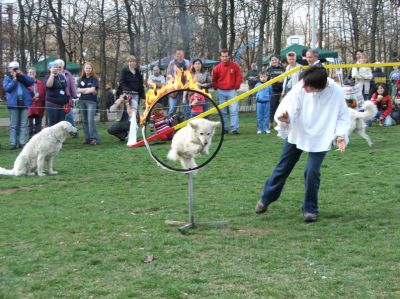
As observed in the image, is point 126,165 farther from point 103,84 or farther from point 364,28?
point 364,28

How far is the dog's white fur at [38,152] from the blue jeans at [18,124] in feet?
12.7

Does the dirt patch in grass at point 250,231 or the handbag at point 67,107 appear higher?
the handbag at point 67,107

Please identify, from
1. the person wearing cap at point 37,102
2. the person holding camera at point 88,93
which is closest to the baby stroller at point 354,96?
the person holding camera at point 88,93

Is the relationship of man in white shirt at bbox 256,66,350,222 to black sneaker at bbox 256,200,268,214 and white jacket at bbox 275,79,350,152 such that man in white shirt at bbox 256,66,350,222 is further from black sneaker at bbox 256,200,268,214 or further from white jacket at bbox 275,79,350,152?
black sneaker at bbox 256,200,268,214

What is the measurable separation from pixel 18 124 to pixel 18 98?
1.98 feet

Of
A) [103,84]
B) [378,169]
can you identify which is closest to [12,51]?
[103,84]

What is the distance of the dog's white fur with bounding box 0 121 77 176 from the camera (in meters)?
10.2

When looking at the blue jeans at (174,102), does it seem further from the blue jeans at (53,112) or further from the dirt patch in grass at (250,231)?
the blue jeans at (53,112)

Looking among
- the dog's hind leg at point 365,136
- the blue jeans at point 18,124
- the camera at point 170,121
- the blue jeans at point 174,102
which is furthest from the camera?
the blue jeans at point 18,124

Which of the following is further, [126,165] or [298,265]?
A: [126,165]

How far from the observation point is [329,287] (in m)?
4.42

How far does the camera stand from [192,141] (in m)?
6.66

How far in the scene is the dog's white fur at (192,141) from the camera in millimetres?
6566

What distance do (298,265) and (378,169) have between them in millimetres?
5273
